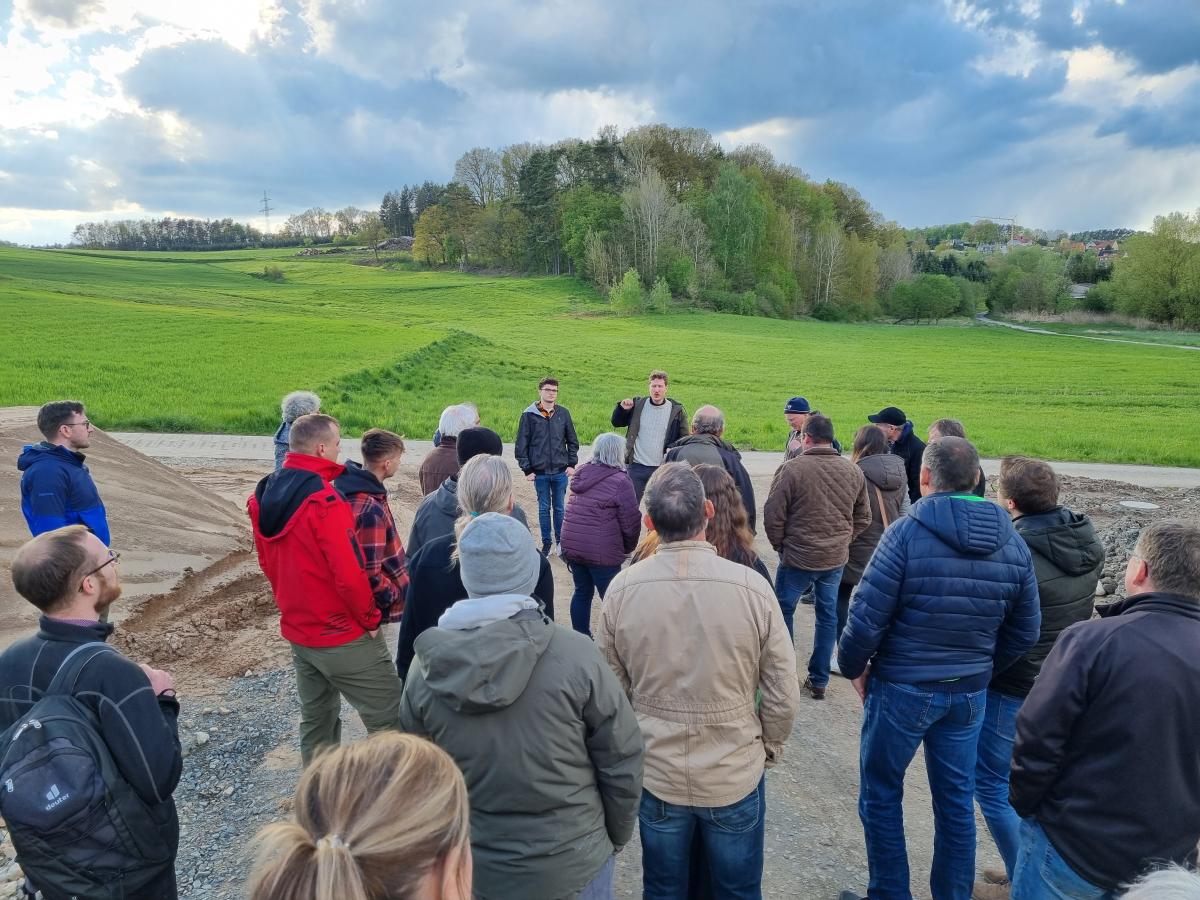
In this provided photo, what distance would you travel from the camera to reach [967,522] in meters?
3.24

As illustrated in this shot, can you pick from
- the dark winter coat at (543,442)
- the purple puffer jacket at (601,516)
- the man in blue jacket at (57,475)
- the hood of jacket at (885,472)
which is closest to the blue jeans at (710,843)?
the purple puffer jacket at (601,516)

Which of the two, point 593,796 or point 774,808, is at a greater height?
point 593,796

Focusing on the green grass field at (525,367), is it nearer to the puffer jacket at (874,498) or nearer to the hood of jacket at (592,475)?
the puffer jacket at (874,498)

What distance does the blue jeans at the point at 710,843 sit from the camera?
294cm

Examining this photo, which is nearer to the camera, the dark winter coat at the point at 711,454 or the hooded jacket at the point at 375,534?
the hooded jacket at the point at 375,534

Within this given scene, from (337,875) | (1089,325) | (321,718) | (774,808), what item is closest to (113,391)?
(321,718)

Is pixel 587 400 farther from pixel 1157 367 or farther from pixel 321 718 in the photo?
pixel 1157 367

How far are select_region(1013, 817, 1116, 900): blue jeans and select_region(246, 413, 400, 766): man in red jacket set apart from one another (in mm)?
3139

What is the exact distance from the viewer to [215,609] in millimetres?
6871

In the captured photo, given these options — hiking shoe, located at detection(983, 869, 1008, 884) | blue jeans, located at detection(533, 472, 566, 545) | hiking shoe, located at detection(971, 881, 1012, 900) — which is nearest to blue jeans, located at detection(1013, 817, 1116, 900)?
hiking shoe, located at detection(971, 881, 1012, 900)

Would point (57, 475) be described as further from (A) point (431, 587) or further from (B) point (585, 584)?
(B) point (585, 584)

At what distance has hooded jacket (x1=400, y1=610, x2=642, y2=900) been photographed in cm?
219

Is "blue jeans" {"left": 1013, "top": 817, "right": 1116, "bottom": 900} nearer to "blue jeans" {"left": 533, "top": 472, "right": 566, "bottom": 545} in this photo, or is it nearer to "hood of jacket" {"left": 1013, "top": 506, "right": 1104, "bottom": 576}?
"hood of jacket" {"left": 1013, "top": 506, "right": 1104, "bottom": 576}

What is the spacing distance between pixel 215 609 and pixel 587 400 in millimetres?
15870
